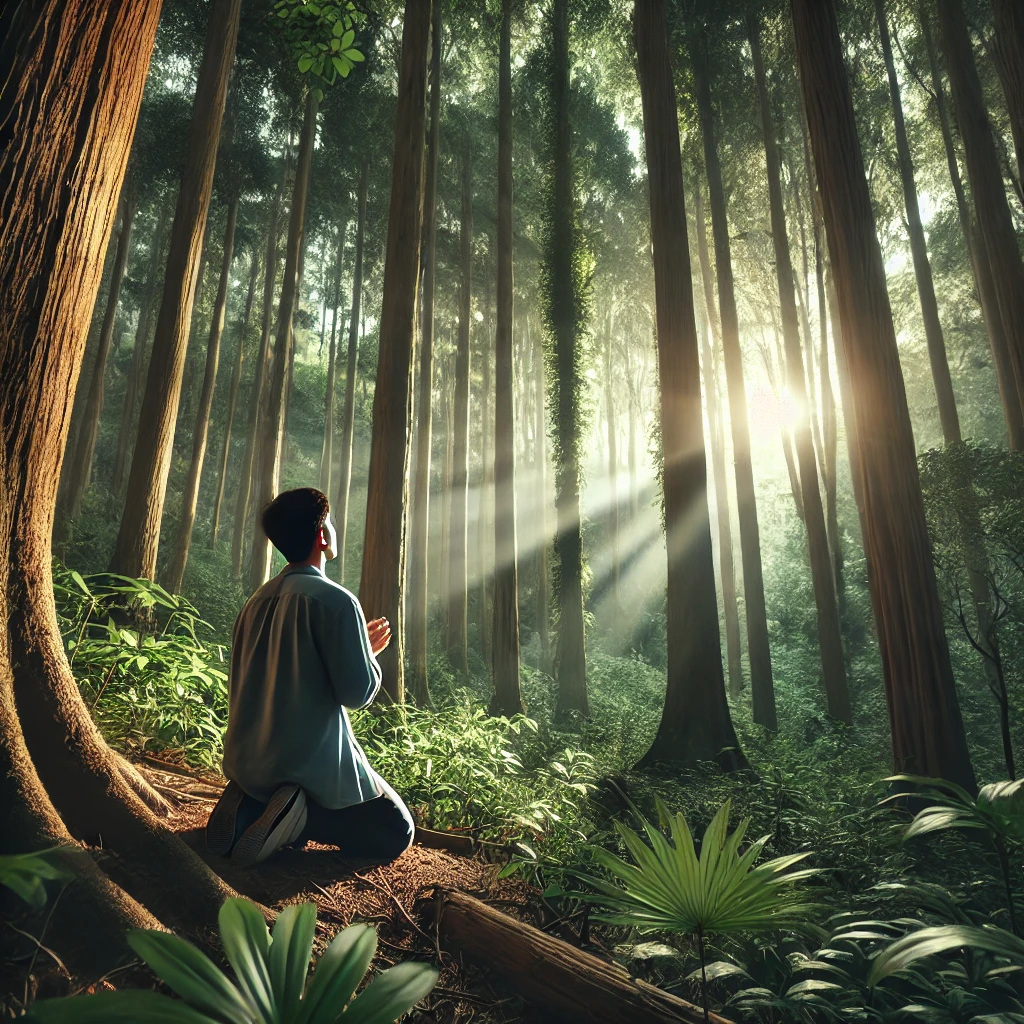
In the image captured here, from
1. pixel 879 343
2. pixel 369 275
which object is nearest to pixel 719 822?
pixel 879 343

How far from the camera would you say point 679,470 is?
6.50 metres

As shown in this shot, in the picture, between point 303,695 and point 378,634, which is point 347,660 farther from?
point 378,634

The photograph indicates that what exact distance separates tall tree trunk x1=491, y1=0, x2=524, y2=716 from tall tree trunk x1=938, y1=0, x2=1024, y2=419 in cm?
702

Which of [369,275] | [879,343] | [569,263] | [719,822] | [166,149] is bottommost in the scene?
[719,822]

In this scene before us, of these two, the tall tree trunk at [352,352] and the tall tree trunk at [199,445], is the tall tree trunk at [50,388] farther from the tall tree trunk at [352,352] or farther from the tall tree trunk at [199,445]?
the tall tree trunk at [352,352]

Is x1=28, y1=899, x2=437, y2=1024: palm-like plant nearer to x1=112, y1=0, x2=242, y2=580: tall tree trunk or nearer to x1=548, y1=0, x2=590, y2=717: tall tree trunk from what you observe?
x1=112, y1=0, x2=242, y2=580: tall tree trunk

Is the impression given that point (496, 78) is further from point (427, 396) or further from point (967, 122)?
point (967, 122)

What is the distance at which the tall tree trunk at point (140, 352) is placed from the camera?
1753 cm

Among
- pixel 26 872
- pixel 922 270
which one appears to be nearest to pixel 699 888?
pixel 26 872

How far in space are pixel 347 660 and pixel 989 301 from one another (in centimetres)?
1225

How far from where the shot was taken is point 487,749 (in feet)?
15.9

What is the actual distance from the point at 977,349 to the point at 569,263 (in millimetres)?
18701

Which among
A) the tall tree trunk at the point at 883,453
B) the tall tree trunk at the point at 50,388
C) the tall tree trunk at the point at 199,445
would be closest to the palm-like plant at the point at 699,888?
the tall tree trunk at the point at 50,388

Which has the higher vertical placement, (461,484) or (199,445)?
(461,484)
